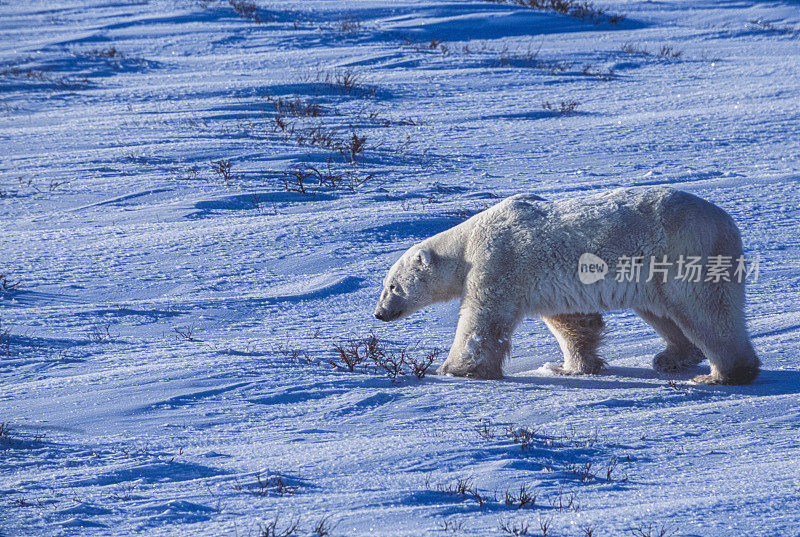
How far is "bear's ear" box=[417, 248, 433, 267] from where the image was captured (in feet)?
19.5

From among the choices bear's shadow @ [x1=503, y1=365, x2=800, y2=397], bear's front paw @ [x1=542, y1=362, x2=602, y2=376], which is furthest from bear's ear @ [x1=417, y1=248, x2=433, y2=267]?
bear's front paw @ [x1=542, y1=362, x2=602, y2=376]

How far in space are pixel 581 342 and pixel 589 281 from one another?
667 millimetres

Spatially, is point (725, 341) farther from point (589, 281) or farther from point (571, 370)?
point (571, 370)

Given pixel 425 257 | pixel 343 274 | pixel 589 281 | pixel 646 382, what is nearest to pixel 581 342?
pixel 646 382

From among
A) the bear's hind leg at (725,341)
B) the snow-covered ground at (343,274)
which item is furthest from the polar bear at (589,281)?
the snow-covered ground at (343,274)

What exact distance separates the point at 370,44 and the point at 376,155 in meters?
6.78

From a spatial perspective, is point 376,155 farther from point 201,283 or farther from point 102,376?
point 102,376

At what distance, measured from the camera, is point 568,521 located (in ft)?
11.4

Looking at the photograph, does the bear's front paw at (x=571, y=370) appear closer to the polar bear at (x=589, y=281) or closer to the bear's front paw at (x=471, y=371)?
the polar bear at (x=589, y=281)

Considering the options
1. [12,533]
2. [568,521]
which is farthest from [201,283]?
[568,521]

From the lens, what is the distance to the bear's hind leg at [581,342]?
19.4 feet

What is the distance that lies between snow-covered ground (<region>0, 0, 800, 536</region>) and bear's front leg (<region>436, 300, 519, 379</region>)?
145 millimetres

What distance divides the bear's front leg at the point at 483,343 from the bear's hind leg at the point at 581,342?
53 centimetres

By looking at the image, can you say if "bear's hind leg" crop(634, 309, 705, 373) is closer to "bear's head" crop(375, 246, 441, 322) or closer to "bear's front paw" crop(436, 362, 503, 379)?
"bear's front paw" crop(436, 362, 503, 379)
